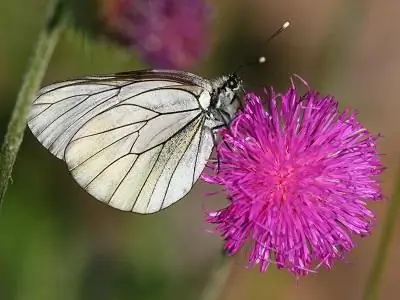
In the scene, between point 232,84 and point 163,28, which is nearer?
point 232,84

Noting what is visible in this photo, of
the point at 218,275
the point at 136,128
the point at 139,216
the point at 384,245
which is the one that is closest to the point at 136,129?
the point at 136,128

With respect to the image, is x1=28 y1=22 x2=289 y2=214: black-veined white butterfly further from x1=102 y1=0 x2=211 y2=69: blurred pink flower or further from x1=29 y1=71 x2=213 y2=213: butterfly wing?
x1=102 y1=0 x2=211 y2=69: blurred pink flower

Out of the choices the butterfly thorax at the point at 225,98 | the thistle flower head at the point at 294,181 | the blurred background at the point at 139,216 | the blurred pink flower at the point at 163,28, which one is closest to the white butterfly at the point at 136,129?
the butterfly thorax at the point at 225,98

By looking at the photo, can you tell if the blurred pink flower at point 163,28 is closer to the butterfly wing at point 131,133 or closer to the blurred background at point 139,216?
the blurred background at point 139,216

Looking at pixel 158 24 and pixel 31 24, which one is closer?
pixel 158 24

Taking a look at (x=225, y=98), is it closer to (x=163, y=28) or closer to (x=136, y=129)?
(x=136, y=129)

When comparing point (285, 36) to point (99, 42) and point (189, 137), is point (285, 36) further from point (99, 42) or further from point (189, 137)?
point (189, 137)

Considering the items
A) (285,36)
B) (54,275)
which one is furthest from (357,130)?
(285,36)
